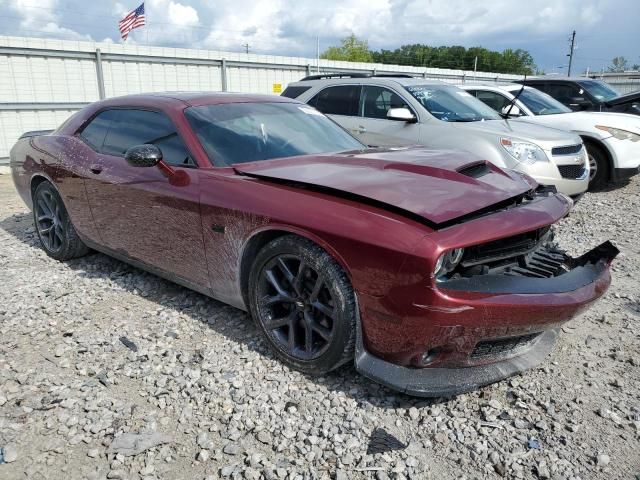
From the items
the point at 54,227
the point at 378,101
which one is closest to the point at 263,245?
the point at 54,227

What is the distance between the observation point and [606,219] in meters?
6.55

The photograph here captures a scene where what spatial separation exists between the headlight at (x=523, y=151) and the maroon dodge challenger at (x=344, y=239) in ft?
9.09

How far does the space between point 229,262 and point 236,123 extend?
1.05 m

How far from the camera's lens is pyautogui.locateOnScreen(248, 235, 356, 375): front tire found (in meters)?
2.60

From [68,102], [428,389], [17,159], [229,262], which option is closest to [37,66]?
[68,102]

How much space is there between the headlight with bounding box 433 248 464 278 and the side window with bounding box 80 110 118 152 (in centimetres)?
310

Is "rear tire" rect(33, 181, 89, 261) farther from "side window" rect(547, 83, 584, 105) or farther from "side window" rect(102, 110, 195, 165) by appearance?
"side window" rect(547, 83, 584, 105)

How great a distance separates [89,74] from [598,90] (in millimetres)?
10906

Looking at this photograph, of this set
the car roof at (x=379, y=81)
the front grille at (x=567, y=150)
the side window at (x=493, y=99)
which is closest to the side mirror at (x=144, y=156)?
the car roof at (x=379, y=81)

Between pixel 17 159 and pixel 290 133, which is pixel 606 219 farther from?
pixel 17 159

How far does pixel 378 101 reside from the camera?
23.0 ft

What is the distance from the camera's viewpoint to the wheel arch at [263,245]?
257 cm

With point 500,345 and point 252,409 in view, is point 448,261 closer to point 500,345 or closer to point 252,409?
point 500,345

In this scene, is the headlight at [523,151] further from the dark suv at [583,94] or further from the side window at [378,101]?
the dark suv at [583,94]
